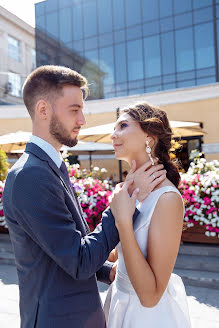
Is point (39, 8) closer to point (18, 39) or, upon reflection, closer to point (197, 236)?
point (18, 39)

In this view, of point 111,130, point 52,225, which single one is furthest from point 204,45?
point 52,225

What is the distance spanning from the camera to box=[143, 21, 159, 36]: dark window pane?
77.9 ft

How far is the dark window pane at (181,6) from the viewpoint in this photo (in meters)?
22.8

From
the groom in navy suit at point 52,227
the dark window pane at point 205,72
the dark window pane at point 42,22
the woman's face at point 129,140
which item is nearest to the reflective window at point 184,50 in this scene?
the dark window pane at point 205,72

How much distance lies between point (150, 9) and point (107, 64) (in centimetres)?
544

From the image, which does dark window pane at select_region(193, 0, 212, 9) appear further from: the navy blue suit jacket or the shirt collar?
the navy blue suit jacket

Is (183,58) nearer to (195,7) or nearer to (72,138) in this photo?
(195,7)

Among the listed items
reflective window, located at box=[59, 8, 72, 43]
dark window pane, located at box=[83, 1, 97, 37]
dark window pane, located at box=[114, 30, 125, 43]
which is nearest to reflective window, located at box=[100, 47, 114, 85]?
dark window pane, located at box=[114, 30, 125, 43]

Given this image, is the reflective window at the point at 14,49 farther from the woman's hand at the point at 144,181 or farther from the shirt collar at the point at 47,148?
the woman's hand at the point at 144,181

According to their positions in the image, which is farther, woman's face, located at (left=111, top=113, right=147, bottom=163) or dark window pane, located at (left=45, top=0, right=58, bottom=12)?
dark window pane, located at (left=45, top=0, right=58, bottom=12)

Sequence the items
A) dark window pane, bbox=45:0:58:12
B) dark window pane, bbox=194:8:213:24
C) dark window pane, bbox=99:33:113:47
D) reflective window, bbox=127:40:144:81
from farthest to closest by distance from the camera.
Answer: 1. dark window pane, bbox=45:0:58:12
2. dark window pane, bbox=99:33:113:47
3. reflective window, bbox=127:40:144:81
4. dark window pane, bbox=194:8:213:24

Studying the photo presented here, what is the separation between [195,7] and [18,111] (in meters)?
15.7

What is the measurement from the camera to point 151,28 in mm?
23875

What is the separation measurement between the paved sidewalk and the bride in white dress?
211cm
